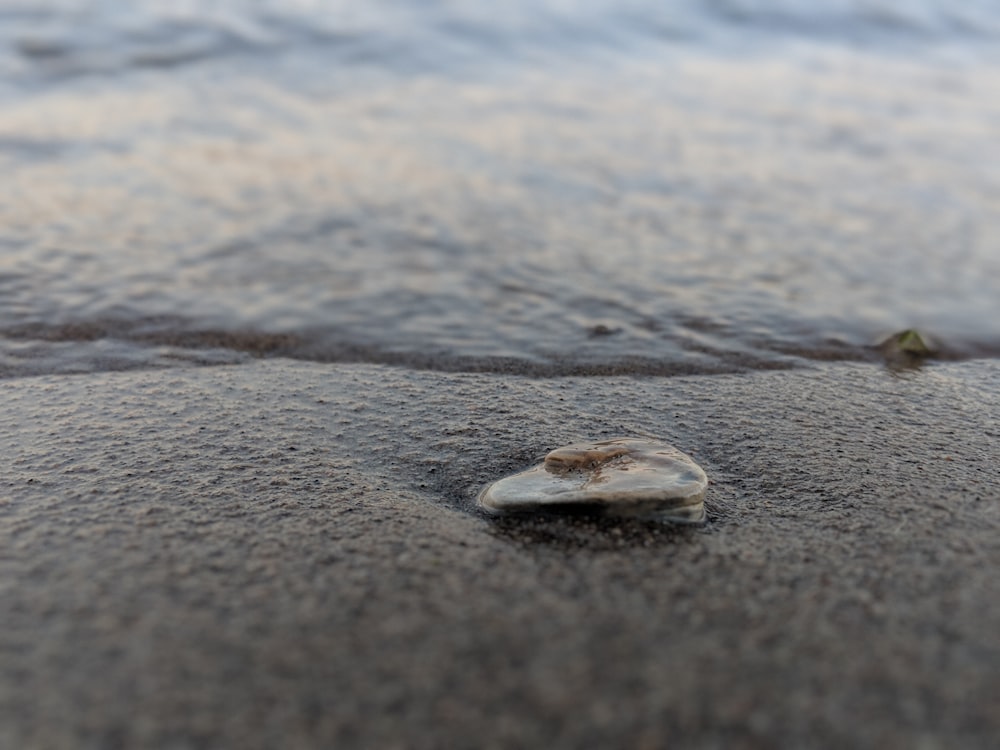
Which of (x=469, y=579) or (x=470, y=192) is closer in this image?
(x=469, y=579)

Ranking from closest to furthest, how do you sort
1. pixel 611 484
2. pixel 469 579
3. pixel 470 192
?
1. pixel 469 579
2. pixel 611 484
3. pixel 470 192

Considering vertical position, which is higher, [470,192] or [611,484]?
[470,192]

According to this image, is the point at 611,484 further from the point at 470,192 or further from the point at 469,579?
the point at 470,192

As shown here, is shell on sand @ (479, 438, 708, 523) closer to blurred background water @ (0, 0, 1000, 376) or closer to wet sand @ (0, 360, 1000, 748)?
wet sand @ (0, 360, 1000, 748)

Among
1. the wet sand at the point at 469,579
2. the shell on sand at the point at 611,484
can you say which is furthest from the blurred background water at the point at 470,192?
the shell on sand at the point at 611,484

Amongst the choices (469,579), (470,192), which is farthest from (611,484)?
(470,192)
